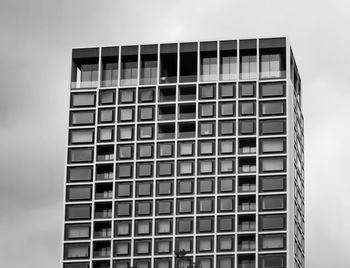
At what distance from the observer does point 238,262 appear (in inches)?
7835

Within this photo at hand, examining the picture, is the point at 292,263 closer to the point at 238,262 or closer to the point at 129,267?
the point at 238,262

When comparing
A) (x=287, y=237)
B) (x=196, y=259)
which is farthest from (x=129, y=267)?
(x=287, y=237)

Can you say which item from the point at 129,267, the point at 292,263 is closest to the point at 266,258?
the point at 292,263

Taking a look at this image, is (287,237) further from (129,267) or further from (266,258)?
(129,267)

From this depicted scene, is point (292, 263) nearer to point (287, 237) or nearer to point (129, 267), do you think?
point (287, 237)

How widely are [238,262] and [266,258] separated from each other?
15.9 feet

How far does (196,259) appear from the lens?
200m

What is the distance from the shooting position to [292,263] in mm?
199000

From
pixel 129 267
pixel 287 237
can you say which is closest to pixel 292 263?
pixel 287 237

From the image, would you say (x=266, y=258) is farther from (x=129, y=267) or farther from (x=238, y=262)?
(x=129, y=267)

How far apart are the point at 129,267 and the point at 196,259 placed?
40.6 ft

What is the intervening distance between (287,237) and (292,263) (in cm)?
452

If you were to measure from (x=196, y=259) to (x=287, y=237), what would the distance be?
1606 centimetres

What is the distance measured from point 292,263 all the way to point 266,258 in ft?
15.2
